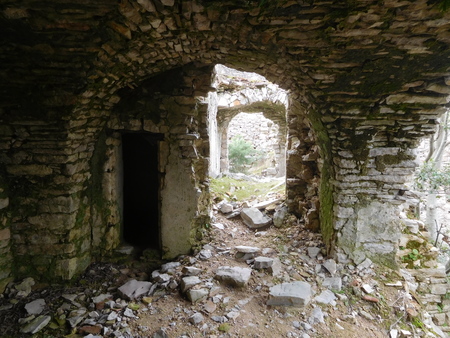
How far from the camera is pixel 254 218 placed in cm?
486

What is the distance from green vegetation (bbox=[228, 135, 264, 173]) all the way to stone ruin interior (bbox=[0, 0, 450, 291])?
710 cm

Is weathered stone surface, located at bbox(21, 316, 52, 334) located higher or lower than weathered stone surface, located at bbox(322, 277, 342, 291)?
lower

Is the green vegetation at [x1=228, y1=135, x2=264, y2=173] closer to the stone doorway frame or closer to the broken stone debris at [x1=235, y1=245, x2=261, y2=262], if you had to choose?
the stone doorway frame

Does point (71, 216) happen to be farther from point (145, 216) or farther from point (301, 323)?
point (301, 323)

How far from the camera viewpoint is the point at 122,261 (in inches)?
153

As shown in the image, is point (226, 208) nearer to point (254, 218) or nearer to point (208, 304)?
point (254, 218)

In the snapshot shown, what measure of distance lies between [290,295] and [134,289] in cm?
174

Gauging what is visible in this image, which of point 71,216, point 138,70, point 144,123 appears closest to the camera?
point 138,70

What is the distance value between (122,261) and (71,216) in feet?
3.31

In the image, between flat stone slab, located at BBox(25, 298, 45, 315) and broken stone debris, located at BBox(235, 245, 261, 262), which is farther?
broken stone debris, located at BBox(235, 245, 261, 262)

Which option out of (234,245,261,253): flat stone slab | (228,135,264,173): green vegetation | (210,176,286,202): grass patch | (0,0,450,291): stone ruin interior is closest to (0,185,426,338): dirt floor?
(234,245,261,253): flat stone slab

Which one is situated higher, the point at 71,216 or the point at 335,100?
the point at 335,100

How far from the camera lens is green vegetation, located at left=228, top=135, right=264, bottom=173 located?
11844 mm

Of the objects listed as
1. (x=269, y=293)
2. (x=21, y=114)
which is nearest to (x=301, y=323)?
(x=269, y=293)
